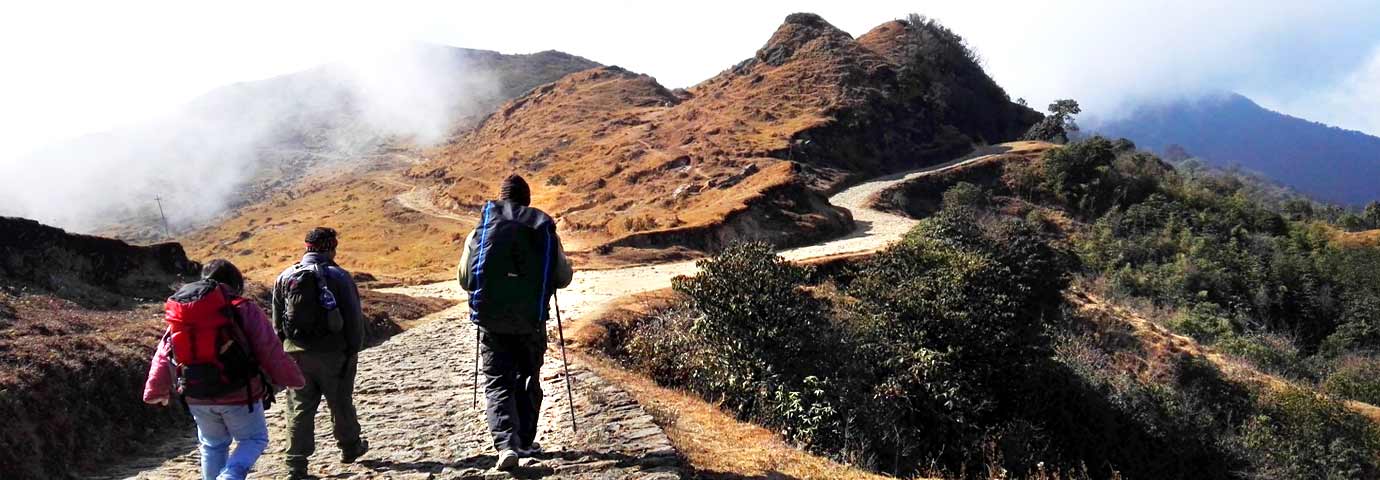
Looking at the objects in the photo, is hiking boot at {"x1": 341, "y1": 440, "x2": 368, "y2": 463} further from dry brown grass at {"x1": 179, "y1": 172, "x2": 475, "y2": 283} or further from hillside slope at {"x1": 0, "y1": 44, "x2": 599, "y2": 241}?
hillside slope at {"x1": 0, "y1": 44, "x2": 599, "y2": 241}

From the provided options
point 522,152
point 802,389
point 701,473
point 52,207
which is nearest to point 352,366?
point 701,473

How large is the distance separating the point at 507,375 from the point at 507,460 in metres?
0.50

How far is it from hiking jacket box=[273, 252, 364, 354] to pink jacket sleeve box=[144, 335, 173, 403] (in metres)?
0.88

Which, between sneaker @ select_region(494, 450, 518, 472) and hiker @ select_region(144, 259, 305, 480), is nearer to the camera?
hiker @ select_region(144, 259, 305, 480)

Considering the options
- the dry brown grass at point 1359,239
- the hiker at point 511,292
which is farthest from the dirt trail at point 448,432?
the dry brown grass at point 1359,239

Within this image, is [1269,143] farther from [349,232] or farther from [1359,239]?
[349,232]

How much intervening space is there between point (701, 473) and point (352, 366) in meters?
2.51

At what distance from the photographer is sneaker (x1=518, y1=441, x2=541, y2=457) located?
4.96 metres

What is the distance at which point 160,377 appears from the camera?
14.3ft

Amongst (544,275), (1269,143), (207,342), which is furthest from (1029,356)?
(1269,143)

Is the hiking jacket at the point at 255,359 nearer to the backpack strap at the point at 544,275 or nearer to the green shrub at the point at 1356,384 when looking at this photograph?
the backpack strap at the point at 544,275

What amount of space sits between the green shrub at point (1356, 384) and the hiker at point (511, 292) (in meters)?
22.9

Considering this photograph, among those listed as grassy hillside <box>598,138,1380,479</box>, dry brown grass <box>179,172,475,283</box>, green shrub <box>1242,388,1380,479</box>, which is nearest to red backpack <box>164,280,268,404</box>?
grassy hillside <box>598,138,1380,479</box>

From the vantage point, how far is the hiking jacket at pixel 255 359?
4320 millimetres
